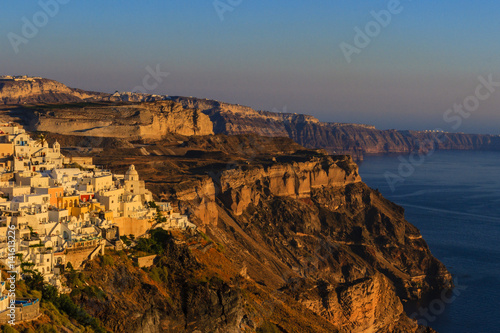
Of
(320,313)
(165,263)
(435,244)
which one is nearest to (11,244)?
(165,263)

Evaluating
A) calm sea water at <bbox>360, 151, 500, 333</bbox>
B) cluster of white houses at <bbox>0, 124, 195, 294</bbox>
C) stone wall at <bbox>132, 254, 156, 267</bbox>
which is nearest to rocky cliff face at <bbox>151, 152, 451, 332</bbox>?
calm sea water at <bbox>360, 151, 500, 333</bbox>

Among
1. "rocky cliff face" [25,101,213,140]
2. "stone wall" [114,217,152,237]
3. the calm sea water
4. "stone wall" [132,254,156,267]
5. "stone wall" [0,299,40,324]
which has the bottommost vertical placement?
the calm sea water

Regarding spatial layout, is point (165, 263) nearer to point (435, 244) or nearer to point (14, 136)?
point (14, 136)

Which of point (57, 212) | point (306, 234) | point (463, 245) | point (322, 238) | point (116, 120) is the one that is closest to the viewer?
point (57, 212)

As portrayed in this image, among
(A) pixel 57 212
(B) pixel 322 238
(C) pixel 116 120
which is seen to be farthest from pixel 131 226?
(C) pixel 116 120

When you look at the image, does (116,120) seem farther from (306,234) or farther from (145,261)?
(145,261)

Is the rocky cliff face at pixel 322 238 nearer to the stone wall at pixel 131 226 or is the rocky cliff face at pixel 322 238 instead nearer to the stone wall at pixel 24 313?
the stone wall at pixel 131 226

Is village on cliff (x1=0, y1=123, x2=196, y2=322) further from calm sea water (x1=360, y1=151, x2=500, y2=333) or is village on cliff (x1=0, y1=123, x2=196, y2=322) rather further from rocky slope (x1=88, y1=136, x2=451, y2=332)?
calm sea water (x1=360, y1=151, x2=500, y2=333)
